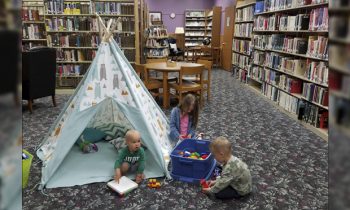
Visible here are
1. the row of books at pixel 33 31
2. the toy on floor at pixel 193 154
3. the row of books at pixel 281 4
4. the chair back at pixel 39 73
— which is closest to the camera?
the toy on floor at pixel 193 154

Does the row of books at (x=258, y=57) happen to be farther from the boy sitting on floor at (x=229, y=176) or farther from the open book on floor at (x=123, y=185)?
the open book on floor at (x=123, y=185)

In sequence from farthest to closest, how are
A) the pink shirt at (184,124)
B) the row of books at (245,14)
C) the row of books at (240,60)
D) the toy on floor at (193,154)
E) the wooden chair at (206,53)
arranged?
the wooden chair at (206,53) < the row of books at (240,60) < the row of books at (245,14) < the pink shirt at (184,124) < the toy on floor at (193,154)

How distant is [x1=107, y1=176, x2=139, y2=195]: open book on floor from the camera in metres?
2.38

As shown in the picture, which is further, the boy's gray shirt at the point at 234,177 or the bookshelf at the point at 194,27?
the bookshelf at the point at 194,27

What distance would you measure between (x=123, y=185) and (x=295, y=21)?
148 inches

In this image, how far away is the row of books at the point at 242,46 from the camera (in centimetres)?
708

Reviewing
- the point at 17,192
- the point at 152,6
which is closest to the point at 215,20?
the point at 152,6

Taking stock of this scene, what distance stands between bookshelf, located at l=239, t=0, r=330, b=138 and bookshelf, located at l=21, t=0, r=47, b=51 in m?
4.80

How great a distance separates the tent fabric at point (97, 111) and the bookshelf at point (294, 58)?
1.88 m

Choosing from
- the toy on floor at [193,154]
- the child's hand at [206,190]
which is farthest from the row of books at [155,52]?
the child's hand at [206,190]

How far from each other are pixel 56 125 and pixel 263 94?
4293 millimetres

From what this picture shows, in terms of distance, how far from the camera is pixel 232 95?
610cm

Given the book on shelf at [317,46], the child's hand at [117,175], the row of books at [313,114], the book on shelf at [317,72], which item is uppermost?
the book on shelf at [317,46]

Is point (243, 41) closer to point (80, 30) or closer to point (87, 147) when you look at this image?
point (80, 30)
